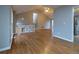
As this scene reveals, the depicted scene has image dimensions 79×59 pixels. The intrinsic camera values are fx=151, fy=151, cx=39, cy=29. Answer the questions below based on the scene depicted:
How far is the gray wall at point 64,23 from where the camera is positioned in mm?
2844

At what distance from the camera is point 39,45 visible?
9.59ft

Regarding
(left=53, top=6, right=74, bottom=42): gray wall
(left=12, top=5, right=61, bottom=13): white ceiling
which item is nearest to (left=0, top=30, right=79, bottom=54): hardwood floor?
(left=53, top=6, right=74, bottom=42): gray wall

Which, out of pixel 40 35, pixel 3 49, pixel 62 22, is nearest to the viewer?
pixel 3 49

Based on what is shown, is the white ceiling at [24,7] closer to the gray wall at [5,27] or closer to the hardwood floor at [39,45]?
the gray wall at [5,27]

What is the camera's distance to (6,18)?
8.95 ft

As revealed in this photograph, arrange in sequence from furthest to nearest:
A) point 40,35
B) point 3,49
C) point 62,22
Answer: point 40,35 < point 62,22 < point 3,49

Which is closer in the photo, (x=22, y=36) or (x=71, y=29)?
(x=71, y=29)

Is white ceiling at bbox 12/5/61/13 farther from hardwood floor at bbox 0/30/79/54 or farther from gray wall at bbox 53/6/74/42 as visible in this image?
hardwood floor at bbox 0/30/79/54

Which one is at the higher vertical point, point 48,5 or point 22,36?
point 48,5

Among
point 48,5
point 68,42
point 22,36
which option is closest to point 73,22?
point 68,42
